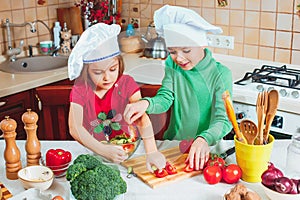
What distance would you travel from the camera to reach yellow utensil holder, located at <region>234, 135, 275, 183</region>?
1.58 meters

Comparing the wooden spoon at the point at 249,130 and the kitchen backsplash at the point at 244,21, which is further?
the kitchen backsplash at the point at 244,21

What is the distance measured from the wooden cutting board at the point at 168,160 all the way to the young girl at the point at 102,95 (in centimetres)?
3

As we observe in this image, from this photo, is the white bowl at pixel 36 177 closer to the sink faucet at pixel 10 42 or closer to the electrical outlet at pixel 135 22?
the sink faucet at pixel 10 42

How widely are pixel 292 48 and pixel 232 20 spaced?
0.44 m

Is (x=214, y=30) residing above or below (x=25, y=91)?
above

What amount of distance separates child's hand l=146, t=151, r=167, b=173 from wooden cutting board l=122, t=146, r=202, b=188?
0.03 meters

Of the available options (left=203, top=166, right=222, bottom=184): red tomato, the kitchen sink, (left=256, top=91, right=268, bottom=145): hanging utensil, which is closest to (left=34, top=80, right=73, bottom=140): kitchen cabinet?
(left=203, top=166, right=222, bottom=184): red tomato

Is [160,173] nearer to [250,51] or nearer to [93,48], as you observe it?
[93,48]

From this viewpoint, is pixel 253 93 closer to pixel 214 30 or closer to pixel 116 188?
pixel 214 30

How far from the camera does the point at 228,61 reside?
10.5 ft

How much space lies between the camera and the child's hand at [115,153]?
1.64m

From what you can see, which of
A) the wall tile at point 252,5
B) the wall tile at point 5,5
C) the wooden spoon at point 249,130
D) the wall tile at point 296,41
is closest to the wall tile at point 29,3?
the wall tile at point 5,5

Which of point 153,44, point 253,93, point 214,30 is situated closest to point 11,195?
point 214,30

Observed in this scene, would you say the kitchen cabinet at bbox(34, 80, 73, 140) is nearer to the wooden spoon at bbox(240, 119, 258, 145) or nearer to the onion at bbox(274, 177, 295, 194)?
the wooden spoon at bbox(240, 119, 258, 145)
